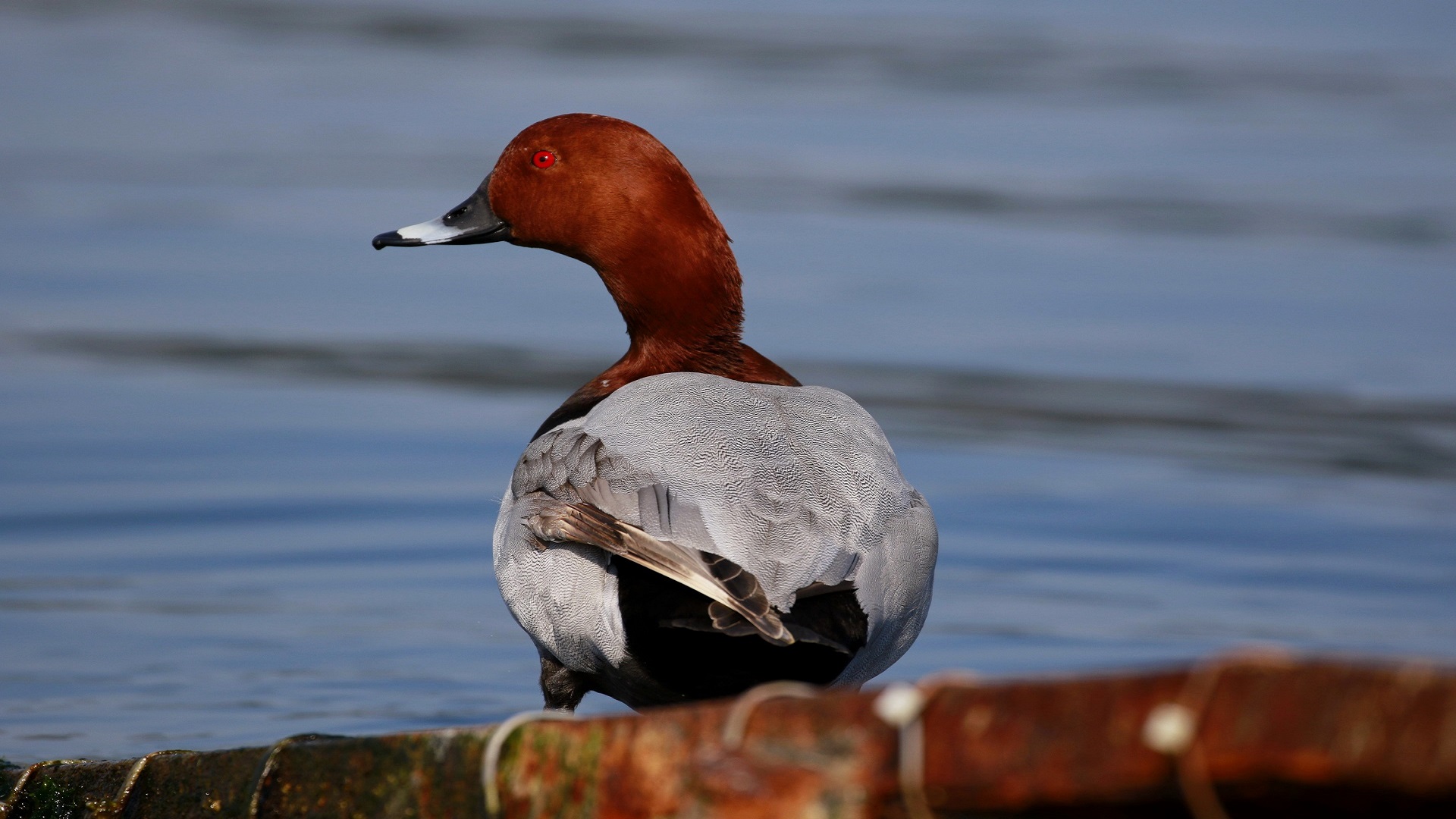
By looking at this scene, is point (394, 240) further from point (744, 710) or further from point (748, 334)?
point (748, 334)

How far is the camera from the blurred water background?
20.8 feet

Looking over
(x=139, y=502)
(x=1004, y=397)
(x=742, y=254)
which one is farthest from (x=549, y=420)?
(x=742, y=254)

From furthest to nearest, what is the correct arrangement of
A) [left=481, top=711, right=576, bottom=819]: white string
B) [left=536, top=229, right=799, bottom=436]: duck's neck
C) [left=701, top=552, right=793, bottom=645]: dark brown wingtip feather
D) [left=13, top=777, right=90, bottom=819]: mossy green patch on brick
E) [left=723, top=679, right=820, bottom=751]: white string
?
1. [left=536, top=229, right=799, bottom=436]: duck's neck
2. [left=13, top=777, right=90, bottom=819]: mossy green patch on brick
3. [left=701, top=552, right=793, bottom=645]: dark brown wingtip feather
4. [left=481, top=711, right=576, bottom=819]: white string
5. [left=723, top=679, right=820, bottom=751]: white string

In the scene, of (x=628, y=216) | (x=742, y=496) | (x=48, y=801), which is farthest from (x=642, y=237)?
(x=48, y=801)

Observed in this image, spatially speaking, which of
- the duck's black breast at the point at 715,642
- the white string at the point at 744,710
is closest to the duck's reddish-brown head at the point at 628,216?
the duck's black breast at the point at 715,642

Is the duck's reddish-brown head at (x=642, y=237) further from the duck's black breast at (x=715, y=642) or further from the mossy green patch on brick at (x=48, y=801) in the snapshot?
the mossy green patch on brick at (x=48, y=801)

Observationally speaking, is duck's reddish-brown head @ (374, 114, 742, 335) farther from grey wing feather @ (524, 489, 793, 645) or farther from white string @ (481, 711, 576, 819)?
white string @ (481, 711, 576, 819)

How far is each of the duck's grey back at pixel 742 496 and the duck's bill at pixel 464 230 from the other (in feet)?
3.65

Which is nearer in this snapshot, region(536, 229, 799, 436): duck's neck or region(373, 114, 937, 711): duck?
region(373, 114, 937, 711): duck

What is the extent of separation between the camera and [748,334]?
32.4 feet

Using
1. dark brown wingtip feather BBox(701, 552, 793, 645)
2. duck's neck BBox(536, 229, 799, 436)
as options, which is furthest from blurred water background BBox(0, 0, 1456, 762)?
dark brown wingtip feather BBox(701, 552, 793, 645)

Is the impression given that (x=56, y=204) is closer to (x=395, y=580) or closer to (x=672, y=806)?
(x=395, y=580)

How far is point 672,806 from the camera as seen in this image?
2639mm

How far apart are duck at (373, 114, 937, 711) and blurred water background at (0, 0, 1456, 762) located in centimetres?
133
